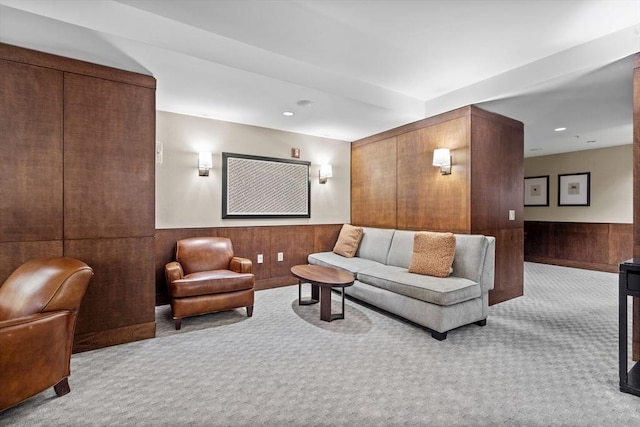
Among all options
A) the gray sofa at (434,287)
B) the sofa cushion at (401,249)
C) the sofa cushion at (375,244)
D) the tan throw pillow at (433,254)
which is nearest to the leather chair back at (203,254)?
the gray sofa at (434,287)

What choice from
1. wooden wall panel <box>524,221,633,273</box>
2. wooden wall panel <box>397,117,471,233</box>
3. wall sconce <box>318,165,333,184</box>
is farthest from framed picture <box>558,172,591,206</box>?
wall sconce <box>318,165,333,184</box>

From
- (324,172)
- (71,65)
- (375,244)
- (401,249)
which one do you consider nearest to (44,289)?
A: (71,65)

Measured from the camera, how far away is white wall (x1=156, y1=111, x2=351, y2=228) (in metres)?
4.02

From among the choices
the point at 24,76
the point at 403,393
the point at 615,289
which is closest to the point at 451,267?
the point at 403,393

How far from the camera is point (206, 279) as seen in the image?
10.6 feet

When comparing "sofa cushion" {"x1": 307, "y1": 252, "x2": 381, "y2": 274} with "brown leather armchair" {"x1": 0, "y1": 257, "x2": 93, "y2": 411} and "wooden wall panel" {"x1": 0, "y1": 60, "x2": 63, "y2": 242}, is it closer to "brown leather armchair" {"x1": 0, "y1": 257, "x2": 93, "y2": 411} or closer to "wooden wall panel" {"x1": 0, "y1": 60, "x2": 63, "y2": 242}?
"brown leather armchair" {"x1": 0, "y1": 257, "x2": 93, "y2": 411}

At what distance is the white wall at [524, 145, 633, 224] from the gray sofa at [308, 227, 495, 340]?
4.45 metres

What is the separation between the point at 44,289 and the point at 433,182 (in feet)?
13.0

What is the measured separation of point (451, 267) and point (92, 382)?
326 centimetres

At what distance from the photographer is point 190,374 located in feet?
7.45

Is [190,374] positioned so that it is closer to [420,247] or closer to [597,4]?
[420,247]

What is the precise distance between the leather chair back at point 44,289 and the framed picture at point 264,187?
237cm

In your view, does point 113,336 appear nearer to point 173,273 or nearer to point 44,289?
point 173,273

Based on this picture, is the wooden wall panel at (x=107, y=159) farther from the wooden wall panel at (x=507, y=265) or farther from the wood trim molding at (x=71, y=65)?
the wooden wall panel at (x=507, y=265)
